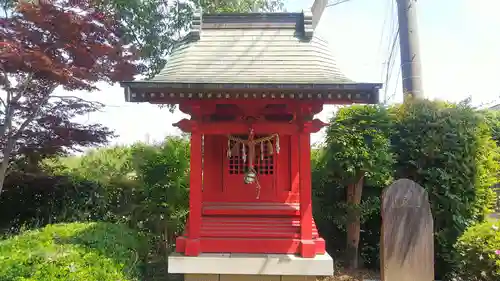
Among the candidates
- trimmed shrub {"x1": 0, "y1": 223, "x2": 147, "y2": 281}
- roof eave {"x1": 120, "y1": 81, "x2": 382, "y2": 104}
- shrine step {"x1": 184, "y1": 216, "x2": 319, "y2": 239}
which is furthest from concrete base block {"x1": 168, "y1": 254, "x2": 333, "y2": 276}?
roof eave {"x1": 120, "y1": 81, "x2": 382, "y2": 104}

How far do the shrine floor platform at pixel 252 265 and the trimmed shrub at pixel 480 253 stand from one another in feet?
6.07

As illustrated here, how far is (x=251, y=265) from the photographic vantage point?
411 cm

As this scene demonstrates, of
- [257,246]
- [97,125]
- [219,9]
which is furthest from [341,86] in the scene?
[219,9]

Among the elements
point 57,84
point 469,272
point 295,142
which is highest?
point 57,84

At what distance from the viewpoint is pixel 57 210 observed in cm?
686

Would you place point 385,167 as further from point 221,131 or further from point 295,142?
point 221,131

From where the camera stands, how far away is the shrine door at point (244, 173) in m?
4.77

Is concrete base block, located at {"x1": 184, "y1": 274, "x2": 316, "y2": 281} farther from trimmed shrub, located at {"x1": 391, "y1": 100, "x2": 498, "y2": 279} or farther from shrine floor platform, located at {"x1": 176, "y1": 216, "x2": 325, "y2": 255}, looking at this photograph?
trimmed shrub, located at {"x1": 391, "y1": 100, "x2": 498, "y2": 279}

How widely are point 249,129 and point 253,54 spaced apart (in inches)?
44.2

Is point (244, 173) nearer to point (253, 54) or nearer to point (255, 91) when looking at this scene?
point (255, 91)

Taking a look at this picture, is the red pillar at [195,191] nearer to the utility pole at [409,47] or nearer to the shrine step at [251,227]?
the shrine step at [251,227]

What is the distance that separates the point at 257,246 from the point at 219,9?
6.36m

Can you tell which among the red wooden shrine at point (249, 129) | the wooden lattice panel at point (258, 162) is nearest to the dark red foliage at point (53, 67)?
the red wooden shrine at point (249, 129)

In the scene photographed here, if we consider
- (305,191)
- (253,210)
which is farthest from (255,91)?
(253,210)
